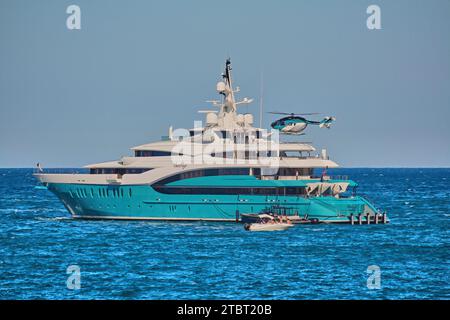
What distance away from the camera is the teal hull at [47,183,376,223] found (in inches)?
2483

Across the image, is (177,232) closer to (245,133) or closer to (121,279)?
(245,133)

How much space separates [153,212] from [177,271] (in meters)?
20.9

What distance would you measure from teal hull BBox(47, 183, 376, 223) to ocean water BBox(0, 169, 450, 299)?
979 millimetres

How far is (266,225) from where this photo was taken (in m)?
60.7

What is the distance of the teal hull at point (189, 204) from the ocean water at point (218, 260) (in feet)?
A: 3.21

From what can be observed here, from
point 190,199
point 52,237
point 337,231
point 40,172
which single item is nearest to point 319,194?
point 337,231

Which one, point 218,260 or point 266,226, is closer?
point 218,260

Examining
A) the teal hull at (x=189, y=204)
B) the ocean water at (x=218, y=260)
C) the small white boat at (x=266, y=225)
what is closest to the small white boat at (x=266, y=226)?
the small white boat at (x=266, y=225)

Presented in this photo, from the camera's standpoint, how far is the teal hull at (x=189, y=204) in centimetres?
6306

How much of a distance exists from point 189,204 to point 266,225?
6.29 meters
